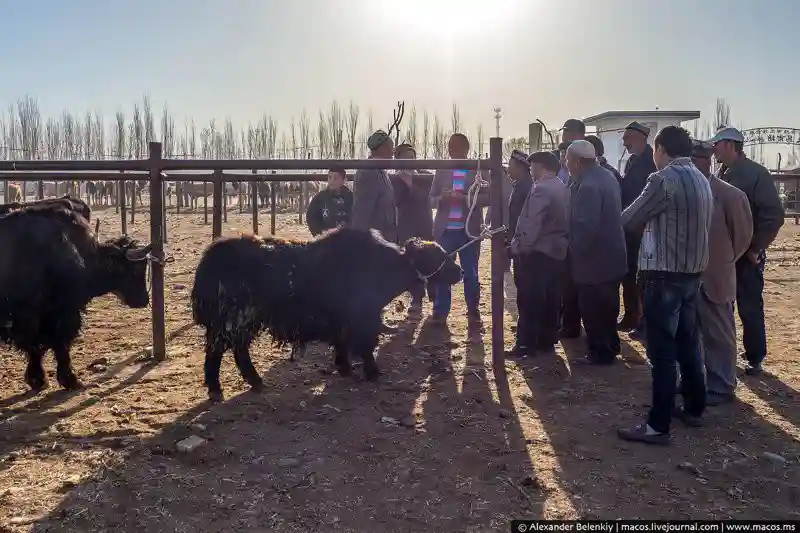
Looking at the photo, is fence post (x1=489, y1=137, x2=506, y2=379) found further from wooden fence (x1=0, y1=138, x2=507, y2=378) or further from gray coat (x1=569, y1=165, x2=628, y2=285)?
gray coat (x1=569, y1=165, x2=628, y2=285)

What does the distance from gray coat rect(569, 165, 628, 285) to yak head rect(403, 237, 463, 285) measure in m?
1.07

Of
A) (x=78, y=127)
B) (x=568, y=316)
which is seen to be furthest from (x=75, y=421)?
(x=78, y=127)

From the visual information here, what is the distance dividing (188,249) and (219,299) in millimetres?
9314

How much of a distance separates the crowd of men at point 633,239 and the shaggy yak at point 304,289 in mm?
874

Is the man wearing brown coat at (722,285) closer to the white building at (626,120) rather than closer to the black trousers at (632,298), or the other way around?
the black trousers at (632,298)

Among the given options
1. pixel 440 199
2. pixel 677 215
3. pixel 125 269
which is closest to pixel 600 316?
pixel 677 215

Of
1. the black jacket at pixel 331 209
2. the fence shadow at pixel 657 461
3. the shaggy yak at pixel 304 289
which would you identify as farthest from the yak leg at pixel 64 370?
the fence shadow at pixel 657 461

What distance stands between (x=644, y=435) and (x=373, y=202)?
3230 mm

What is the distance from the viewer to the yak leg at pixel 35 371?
513 cm

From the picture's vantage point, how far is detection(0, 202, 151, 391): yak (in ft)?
16.5

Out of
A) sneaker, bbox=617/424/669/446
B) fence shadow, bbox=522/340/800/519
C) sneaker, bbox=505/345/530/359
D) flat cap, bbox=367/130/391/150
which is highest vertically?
flat cap, bbox=367/130/391/150

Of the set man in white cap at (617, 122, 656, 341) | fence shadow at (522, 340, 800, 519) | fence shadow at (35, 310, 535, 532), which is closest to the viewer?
fence shadow at (35, 310, 535, 532)

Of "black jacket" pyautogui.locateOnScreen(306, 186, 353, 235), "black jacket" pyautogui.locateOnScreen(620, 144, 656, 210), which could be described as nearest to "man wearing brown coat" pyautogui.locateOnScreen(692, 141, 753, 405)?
"black jacket" pyautogui.locateOnScreen(620, 144, 656, 210)

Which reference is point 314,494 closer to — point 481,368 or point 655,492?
point 655,492
